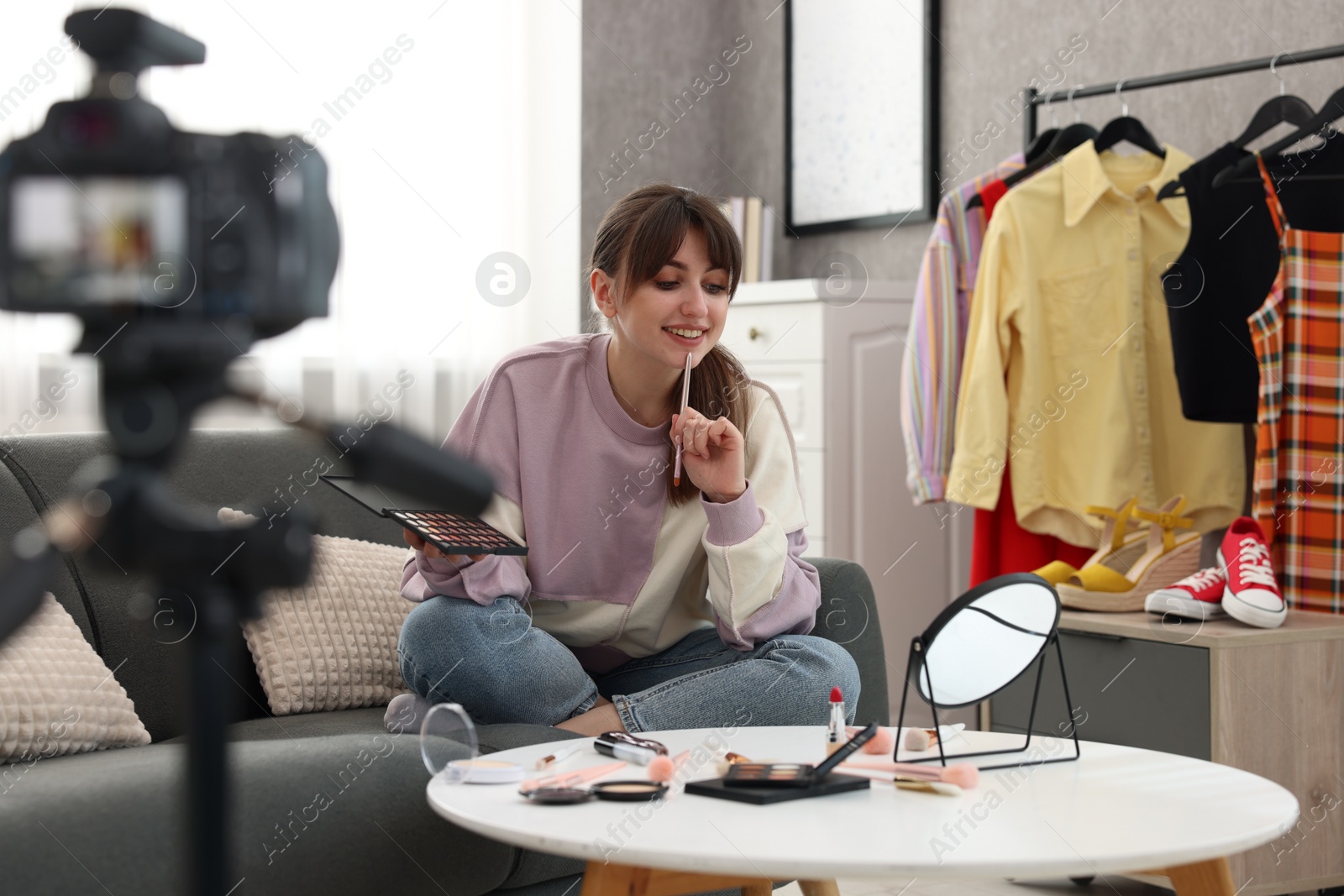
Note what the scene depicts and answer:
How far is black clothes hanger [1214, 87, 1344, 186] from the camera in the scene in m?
2.06

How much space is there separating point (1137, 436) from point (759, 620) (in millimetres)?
1101

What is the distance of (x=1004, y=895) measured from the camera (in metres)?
2.06

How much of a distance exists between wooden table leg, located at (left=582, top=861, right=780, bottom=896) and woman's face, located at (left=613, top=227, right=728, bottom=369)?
0.76 metres

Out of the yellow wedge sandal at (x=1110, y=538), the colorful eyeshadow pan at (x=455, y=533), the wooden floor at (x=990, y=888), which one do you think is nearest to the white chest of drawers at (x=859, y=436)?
the yellow wedge sandal at (x=1110, y=538)

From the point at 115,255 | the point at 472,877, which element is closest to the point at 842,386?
the point at 472,877

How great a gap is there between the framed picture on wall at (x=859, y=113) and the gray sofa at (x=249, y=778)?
165cm

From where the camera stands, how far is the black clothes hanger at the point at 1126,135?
2406 mm

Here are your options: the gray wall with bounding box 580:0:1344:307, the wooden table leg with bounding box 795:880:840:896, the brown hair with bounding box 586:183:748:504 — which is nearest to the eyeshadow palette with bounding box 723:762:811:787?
the wooden table leg with bounding box 795:880:840:896

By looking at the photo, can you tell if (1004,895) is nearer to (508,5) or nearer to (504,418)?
(504,418)

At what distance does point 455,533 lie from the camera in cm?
133

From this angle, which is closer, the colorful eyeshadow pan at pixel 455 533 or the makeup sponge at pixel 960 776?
the makeup sponge at pixel 960 776

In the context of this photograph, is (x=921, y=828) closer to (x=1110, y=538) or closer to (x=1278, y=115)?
(x=1110, y=538)

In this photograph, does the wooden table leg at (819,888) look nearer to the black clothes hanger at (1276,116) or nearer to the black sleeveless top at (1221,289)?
the black sleeveless top at (1221,289)

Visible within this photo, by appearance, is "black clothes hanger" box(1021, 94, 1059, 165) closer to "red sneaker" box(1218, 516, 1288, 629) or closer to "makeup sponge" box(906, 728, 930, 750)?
"red sneaker" box(1218, 516, 1288, 629)
